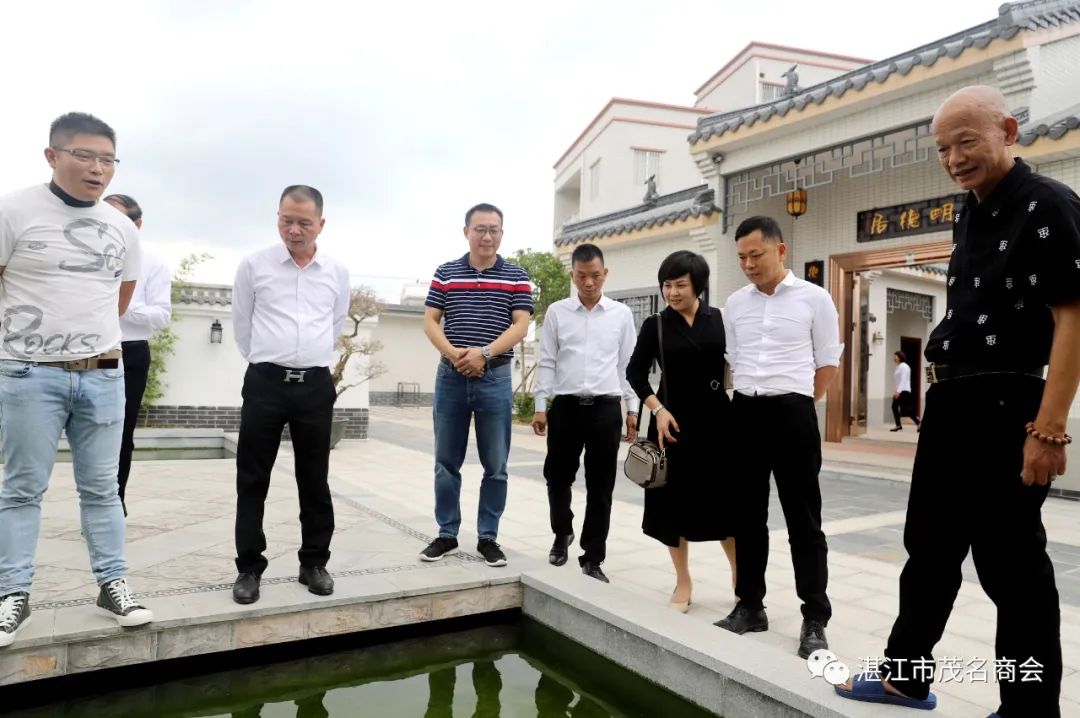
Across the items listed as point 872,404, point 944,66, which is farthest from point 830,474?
point 872,404

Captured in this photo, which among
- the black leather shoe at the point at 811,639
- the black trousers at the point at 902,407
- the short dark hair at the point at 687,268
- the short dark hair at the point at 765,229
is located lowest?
the black leather shoe at the point at 811,639

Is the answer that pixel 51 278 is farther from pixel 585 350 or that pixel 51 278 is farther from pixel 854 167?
pixel 854 167

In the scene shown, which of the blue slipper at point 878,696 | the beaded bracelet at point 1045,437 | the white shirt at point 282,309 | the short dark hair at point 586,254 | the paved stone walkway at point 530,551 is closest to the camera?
the beaded bracelet at point 1045,437

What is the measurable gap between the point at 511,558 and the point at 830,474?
517cm

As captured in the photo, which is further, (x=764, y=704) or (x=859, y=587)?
(x=859, y=587)

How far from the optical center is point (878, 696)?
79.7 inches

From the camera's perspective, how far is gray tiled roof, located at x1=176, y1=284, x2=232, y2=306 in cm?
1138

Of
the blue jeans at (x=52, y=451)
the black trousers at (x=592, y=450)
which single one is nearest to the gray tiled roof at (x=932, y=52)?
the black trousers at (x=592, y=450)

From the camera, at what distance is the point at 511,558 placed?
3.58 metres

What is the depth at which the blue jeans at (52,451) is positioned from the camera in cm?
236

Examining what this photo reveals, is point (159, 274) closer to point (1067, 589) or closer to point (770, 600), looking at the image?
point (770, 600)

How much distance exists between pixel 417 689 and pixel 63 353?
165cm

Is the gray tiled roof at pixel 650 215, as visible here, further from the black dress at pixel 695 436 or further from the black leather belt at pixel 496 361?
the black dress at pixel 695 436

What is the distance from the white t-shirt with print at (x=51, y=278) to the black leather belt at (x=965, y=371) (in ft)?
8.36
